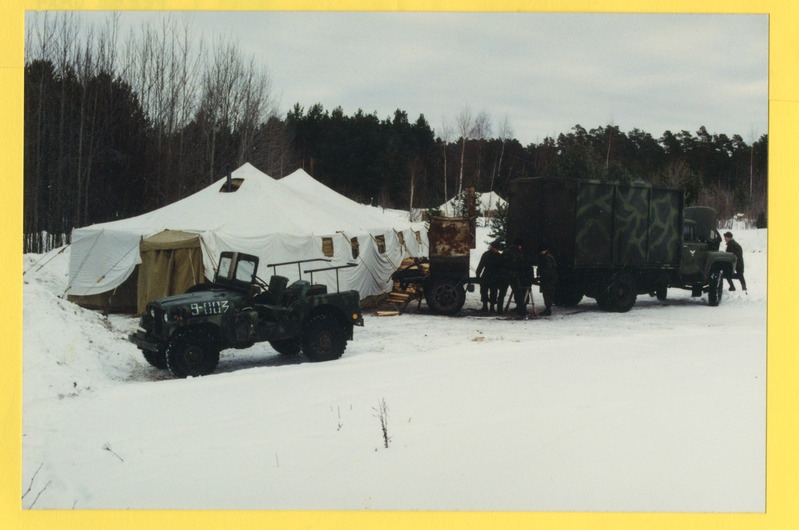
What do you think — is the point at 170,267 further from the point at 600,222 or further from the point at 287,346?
the point at 600,222

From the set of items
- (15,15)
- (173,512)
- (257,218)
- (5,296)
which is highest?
(15,15)

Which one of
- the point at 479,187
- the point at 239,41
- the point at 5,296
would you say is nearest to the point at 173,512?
the point at 5,296

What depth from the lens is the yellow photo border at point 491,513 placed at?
5.71 m

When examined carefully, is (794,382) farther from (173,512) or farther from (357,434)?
(173,512)

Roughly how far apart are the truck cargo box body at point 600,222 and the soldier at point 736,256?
127 centimetres

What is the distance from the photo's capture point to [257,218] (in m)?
17.4

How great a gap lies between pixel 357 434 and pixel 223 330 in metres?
4.32

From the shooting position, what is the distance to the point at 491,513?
18.5ft

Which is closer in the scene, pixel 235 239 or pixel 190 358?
pixel 190 358

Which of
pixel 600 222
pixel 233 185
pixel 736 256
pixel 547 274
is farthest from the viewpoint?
pixel 233 185

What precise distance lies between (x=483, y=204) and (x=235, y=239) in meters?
11.5

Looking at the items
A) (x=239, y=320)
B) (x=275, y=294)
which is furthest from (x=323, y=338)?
(x=239, y=320)

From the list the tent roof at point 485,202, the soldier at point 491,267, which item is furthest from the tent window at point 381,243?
the soldier at point 491,267

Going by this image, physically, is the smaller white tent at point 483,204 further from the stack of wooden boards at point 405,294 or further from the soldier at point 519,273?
the soldier at point 519,273
